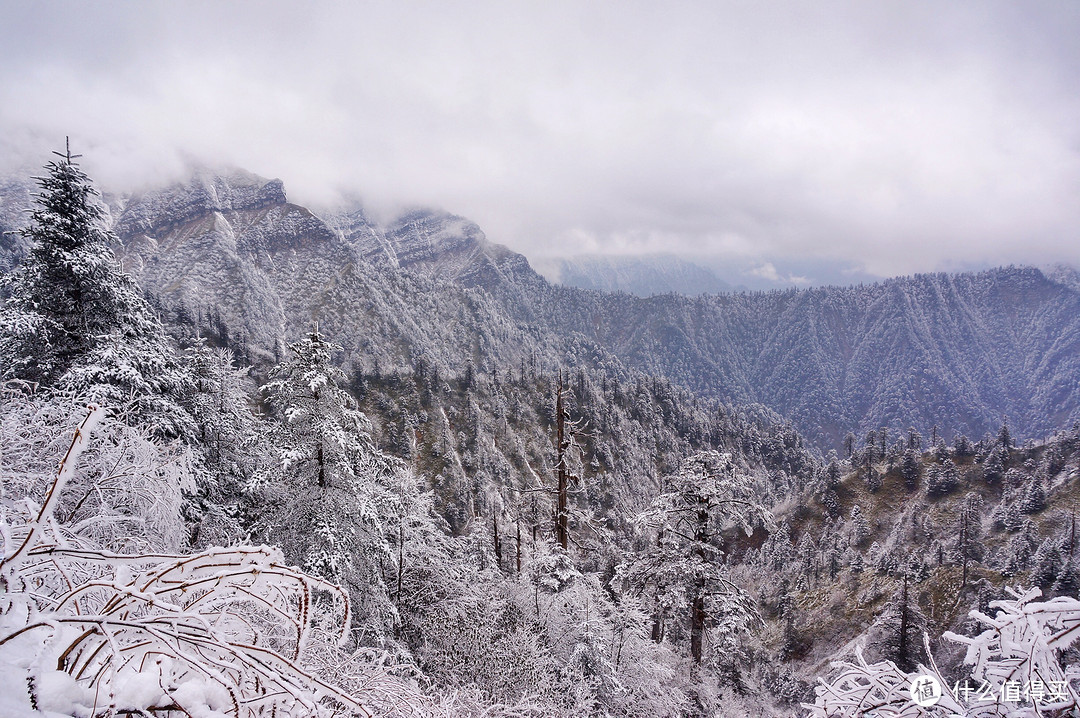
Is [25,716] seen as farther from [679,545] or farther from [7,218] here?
[7,218]

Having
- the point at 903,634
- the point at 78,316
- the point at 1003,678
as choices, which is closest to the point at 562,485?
the point at 1003,678

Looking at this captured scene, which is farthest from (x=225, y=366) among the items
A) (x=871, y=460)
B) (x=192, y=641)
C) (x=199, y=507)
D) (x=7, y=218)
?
(x=7, y=218)

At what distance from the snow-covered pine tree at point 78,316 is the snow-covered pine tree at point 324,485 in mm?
2350

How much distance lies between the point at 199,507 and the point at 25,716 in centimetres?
1189

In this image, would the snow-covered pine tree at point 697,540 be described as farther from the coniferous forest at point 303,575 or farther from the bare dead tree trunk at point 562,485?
the bare dead tree trunk at point 562,485

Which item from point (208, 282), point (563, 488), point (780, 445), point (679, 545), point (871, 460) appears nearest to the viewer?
point (563, 488)

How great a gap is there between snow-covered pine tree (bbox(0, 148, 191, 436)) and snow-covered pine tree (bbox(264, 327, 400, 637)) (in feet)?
7.71

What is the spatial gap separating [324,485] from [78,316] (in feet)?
20.5

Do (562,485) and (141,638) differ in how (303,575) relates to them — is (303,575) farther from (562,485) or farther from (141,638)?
(562,485)

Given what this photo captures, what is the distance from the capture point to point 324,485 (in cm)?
1143

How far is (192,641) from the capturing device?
1.30 m

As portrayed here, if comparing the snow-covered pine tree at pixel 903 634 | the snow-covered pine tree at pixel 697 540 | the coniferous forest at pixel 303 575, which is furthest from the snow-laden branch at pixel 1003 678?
the snow-covered pine tree at pixel 903 634

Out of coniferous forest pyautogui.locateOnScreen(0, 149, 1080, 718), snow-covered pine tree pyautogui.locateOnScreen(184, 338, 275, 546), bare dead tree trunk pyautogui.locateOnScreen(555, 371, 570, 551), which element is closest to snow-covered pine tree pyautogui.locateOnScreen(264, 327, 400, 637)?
coniferous forest pyautogui.locateOnScreen(0, 149, 1080, 718)

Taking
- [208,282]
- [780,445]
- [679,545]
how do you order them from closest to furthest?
1. [679,545]
2. [780,445]
3. [208,282]
